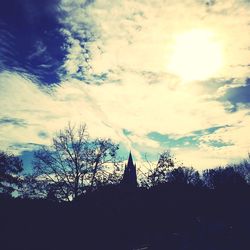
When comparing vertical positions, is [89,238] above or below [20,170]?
below

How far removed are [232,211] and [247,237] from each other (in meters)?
3.70

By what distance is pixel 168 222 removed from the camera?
1338 centimetres

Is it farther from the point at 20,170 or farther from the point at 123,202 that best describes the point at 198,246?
the point at 20,170

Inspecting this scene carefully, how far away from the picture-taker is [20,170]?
33094mm

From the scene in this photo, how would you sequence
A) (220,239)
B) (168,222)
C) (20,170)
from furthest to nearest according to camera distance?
1. (20,170)
2. (220,239)
3. (168,222)

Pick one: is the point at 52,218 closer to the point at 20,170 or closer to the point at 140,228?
the point at 140,228

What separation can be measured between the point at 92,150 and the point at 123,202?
1590cm

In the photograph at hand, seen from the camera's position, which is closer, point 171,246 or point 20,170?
point 171,246

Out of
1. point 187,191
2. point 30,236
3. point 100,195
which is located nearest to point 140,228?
point 100,195

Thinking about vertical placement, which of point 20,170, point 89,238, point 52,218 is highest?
point 20,170

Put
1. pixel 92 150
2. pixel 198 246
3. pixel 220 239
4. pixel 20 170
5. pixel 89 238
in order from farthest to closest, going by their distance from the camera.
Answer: pixel 20 170 < pixel 92 150 < pixel 220 239 < pixel 198 246 < pixel 89 238

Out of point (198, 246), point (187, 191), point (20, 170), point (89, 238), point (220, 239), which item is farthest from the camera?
point (20, 170)

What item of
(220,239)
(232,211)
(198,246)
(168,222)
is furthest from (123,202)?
(232,211)

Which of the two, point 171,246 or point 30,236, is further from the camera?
point 171,246
